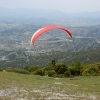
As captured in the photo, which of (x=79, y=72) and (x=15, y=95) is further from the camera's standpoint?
(x=79, y=72)

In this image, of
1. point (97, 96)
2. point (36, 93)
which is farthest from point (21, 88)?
point (97, 96)

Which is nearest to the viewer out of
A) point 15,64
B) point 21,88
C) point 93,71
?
point 21,88

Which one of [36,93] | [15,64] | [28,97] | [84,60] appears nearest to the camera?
[28,97]

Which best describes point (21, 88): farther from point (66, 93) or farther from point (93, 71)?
point (93, 71)

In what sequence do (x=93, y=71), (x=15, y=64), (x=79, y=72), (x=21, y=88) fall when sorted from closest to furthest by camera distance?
(x=21, y=88) < (x=93, y=71) < (x=79, y=72) < (x=15, y=64)

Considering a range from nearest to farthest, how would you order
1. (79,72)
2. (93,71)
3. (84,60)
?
(93,71), (79,72), (84,60)

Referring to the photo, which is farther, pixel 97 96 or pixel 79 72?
pixel 79 72

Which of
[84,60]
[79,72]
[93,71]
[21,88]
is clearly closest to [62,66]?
[79,72]

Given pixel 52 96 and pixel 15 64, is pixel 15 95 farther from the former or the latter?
pixel 15 64
